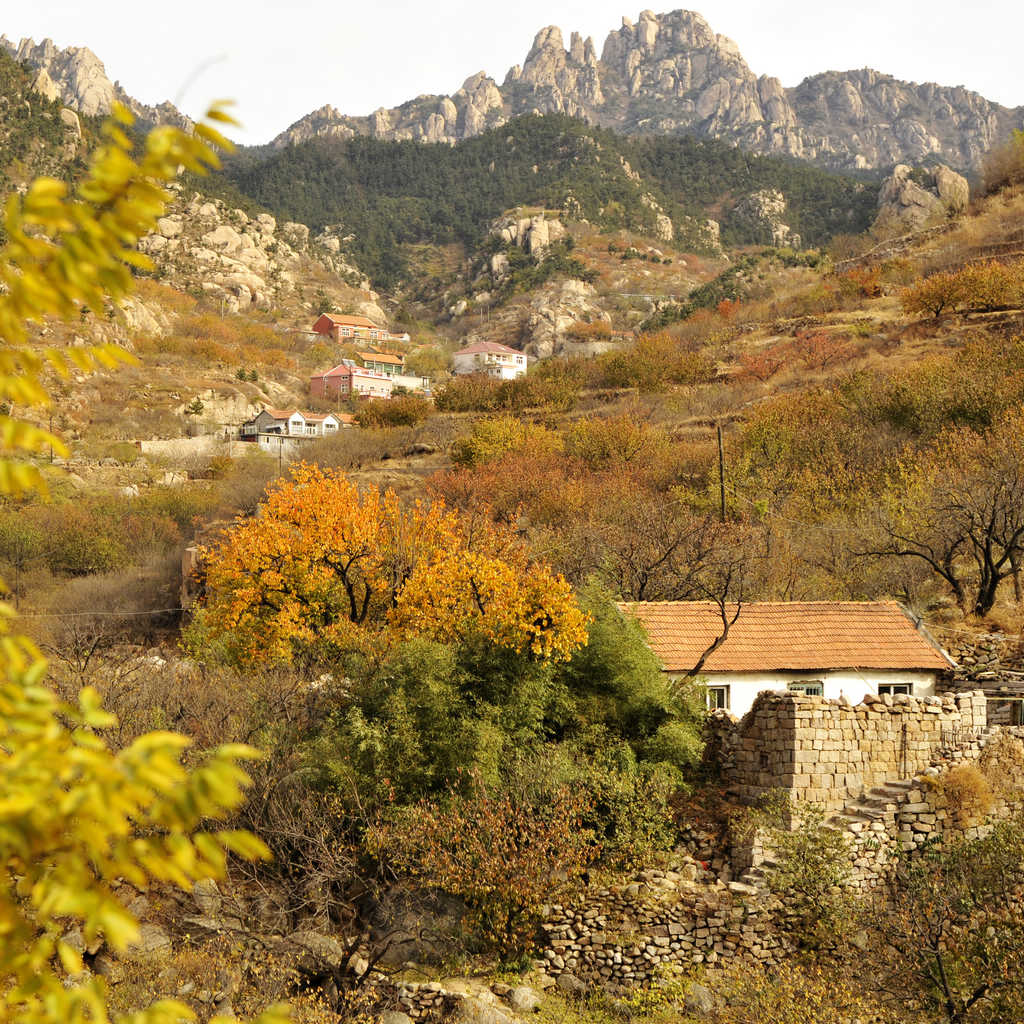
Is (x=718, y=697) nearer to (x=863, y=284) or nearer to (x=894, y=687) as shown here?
(x=894, y=687)

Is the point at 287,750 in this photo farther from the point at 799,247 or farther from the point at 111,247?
the point at 799,247

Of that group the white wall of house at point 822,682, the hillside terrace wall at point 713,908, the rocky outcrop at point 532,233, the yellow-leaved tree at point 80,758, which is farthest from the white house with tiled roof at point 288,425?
the yellow-leaved tree at point 80,758

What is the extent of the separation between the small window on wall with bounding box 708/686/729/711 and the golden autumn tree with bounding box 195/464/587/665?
12.4 ft

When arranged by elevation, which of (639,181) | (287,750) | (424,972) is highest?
(639,181)

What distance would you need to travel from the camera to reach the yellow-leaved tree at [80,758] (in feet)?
7.79

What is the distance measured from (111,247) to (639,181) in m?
137

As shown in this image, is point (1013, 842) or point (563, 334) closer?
point (1013, 842)

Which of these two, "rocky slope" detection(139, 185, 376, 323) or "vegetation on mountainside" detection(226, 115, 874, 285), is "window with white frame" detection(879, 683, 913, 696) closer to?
"rocky slope" detection(139, 185, 376, 323)

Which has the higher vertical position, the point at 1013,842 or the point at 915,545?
the point at 915,545

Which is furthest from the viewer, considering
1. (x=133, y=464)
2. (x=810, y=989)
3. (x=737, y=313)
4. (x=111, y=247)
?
(x=737, y=313)

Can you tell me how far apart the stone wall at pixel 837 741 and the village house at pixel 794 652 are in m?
1.81

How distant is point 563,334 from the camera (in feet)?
331

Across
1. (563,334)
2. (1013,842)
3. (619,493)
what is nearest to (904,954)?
(1013,842)

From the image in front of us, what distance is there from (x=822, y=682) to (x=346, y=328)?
89.5 metres
